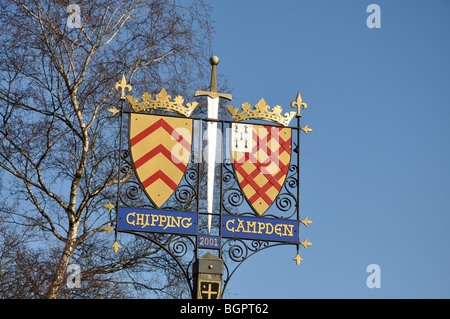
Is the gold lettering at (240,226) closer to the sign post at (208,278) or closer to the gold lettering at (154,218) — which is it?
the sign post at (208,278)

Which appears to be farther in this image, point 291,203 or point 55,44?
point 55,44

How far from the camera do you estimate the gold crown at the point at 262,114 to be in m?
12.2

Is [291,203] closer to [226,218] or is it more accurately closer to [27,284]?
[226,218]

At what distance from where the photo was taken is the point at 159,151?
11898mm

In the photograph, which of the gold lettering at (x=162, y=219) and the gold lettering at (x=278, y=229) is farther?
the gold lettering at (x=278, y=229)

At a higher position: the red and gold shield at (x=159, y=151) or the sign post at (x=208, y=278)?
the red and gold shield at (x=159, y=151)

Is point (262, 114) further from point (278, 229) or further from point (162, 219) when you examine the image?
point (162, 219)

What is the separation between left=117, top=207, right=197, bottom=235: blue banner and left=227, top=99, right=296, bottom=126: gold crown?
1.51 meters

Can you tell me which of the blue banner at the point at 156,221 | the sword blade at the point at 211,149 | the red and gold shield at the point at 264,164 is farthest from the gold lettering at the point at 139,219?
the red and gold shield at the point at 264,164

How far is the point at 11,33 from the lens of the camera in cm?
1523

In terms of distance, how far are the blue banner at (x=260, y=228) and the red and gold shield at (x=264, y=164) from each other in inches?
10.2
